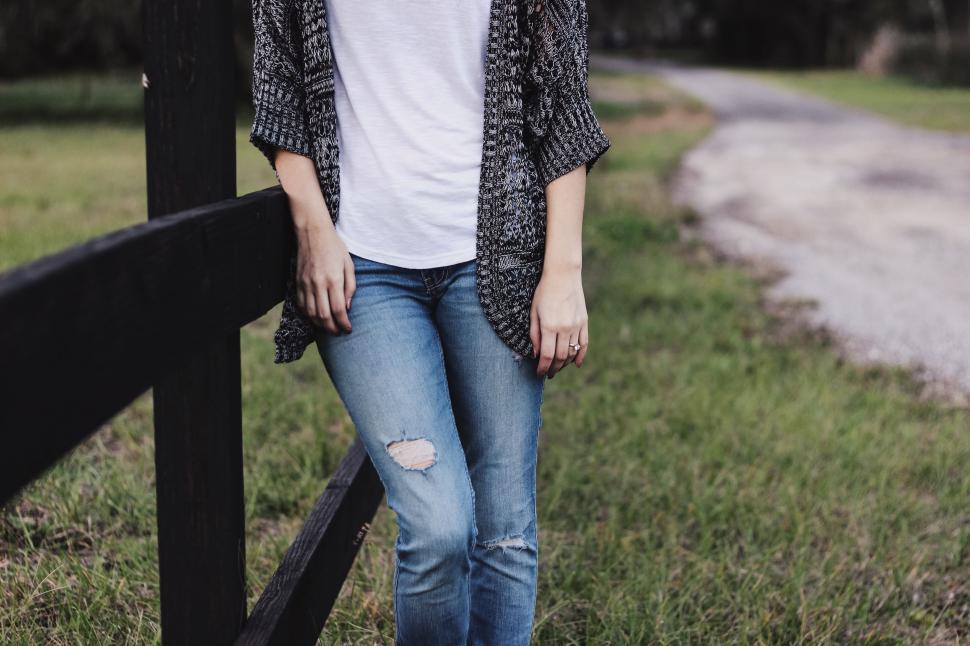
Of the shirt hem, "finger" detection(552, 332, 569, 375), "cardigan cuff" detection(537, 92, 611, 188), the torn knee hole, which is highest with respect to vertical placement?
"cardigan cuff" detection(537, 92, 611, 188)

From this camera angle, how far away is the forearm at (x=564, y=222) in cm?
167

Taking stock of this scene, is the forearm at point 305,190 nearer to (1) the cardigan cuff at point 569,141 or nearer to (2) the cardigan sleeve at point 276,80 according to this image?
(2) the cardigan sleeve at point 276,80

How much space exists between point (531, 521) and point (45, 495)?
1627 millimetres

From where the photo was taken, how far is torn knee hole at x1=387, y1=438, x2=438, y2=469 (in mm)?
1566

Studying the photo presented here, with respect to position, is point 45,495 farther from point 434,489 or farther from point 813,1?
point 813,1

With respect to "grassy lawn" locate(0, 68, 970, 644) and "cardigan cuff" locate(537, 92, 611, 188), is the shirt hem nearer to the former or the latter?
"cardigan cuff" locate(537, 92, 611, 188)

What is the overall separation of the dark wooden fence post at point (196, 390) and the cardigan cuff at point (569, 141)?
21.8 inches

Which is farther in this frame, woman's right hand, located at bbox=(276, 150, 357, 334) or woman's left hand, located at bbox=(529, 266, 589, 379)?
woman's left hand, located at bbox=(529, 266, 589, 379)

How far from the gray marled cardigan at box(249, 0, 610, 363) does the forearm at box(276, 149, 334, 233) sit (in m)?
Result: 0.02

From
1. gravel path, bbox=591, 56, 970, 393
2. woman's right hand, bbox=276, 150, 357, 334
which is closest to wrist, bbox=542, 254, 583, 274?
woman's right hand, bbox=276, 150, 357, 334

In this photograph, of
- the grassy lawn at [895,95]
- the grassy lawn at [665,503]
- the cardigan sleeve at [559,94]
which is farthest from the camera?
the grassy lawn at [895,95]

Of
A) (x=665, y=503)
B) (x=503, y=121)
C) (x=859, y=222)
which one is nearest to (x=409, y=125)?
(x=503, y=121)

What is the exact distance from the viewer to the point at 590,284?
18.4 ft

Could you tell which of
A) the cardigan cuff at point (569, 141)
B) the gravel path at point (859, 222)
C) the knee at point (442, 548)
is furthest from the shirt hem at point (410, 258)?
the gravel path at point (859, 222)
